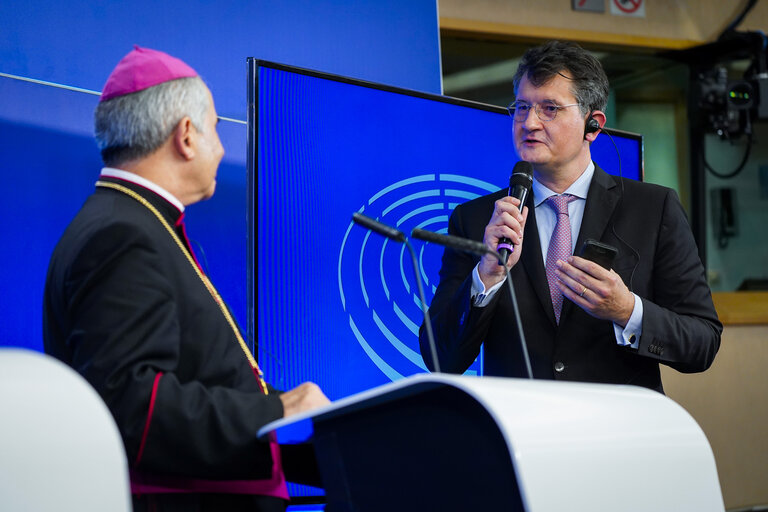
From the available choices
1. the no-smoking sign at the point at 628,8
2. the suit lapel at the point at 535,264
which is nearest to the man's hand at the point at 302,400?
the suit lapel at the point at 535,264

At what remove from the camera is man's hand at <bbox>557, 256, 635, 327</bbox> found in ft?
6.66

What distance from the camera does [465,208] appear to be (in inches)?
101

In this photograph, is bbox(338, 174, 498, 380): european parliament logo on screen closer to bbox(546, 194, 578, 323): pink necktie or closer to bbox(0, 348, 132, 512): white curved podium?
bbox(546, 194, 578, 323): pink necktie

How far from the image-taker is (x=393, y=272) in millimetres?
3102

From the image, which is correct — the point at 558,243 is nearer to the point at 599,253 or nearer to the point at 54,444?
the point at 599,253

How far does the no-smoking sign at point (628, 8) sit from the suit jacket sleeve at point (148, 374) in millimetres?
4777

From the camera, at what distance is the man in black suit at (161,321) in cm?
147

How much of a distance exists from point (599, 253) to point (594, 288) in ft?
0.33

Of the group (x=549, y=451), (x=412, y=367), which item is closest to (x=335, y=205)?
(x=412, y=367)

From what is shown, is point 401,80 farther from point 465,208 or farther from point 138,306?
point 138,306

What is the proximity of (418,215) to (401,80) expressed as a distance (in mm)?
565

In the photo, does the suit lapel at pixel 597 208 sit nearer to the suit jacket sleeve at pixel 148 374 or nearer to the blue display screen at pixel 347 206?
the blue display screen at pixel 347 206

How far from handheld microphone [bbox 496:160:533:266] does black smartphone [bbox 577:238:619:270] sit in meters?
0.18

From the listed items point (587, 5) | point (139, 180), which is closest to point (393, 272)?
point (139, 180)
